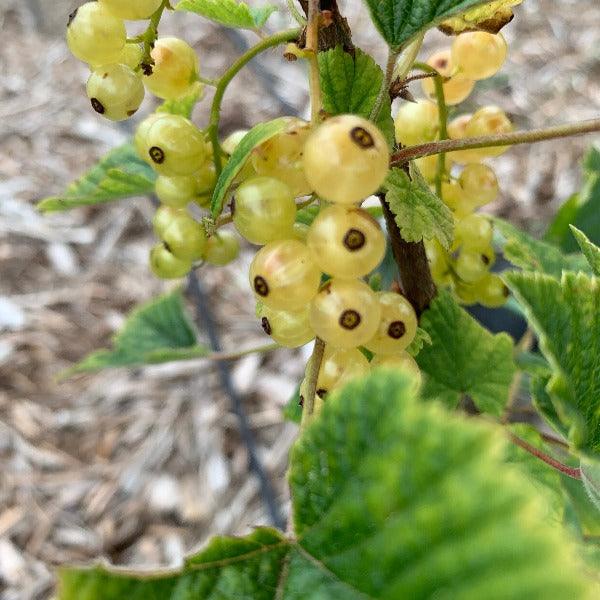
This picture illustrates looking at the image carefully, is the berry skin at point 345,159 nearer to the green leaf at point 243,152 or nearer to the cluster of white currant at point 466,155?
the green leaf at point 243,152

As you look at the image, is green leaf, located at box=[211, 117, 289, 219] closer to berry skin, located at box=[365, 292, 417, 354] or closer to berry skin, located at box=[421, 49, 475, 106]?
berry skin, located at box=[365, 292, 417, 354]

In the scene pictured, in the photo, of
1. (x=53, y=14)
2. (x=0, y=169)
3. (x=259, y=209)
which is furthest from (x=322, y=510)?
(x=53, y=14)

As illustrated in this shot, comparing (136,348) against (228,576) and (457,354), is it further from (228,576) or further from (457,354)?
(228,576)

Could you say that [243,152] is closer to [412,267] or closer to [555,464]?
[412,267]

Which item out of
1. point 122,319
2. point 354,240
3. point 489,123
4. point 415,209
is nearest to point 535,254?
point 489,123

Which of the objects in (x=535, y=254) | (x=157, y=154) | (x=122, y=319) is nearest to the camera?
(x=157, y=154)

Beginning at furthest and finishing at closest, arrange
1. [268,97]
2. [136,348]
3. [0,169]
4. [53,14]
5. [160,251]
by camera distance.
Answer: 1. [53,14]
2. [268,97]
3. [0,169]
4. [136,348]
5. [160,251]
